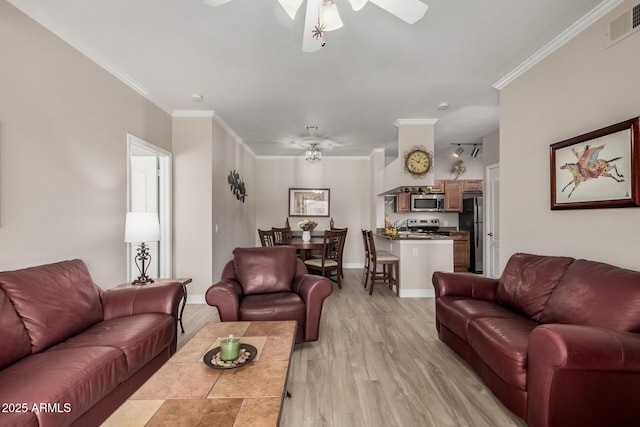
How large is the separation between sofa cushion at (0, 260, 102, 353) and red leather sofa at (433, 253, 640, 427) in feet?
8.83

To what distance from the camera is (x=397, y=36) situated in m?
2.34

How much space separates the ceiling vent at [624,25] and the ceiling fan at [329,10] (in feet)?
5.00

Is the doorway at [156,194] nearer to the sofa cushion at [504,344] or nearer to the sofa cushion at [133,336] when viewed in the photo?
the sofa cushion at [133,336]

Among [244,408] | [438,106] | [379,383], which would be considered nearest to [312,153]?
[438,106]

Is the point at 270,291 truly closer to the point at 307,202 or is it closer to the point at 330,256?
the point at 330,256

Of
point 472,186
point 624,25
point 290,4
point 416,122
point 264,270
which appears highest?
point 416,122

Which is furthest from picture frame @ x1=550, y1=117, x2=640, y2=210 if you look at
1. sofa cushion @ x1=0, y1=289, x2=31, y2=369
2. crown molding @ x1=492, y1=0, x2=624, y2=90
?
sofa cushion @ x1=0, y1=289, x2=31, y2=369

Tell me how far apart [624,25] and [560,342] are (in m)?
2.17

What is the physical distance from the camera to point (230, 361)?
1.47 m

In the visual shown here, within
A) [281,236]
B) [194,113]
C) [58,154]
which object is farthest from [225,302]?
[194,113]

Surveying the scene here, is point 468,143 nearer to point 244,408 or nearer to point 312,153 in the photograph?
point 312,153

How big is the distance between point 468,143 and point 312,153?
10.2 ft

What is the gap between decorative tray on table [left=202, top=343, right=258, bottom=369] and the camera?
1.44 metres

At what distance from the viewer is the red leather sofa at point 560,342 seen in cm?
141
